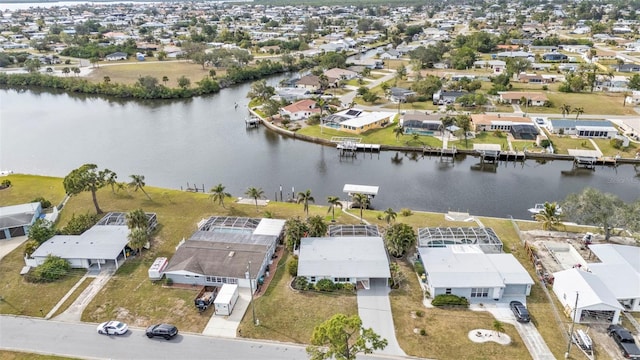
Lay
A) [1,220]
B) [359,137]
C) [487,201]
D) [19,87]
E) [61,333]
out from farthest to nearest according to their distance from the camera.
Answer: [19,87] → [359,137] → [487,201] → [1,220] → [61,333]

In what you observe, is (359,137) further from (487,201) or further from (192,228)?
(192,228)

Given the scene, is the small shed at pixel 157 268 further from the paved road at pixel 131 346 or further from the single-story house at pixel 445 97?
the single-story house at pixel 445 97

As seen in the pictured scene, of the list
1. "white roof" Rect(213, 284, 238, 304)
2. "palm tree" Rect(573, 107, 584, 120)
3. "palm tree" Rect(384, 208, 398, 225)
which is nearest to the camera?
"white roof" Rect(213, 284, 238, 304)

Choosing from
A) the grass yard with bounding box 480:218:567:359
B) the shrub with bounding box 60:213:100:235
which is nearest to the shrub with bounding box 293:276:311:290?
the grass yard with bounding box 480:218:567:359

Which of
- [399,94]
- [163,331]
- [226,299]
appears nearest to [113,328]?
[163,331]

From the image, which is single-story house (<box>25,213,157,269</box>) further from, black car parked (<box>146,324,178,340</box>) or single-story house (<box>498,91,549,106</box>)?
single-story house (<box>498,91,549,106</box>)

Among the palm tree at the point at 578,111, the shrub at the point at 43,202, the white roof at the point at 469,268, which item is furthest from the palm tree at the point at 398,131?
the shrub at the point at 43,202

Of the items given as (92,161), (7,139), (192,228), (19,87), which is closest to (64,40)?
(19,87)
